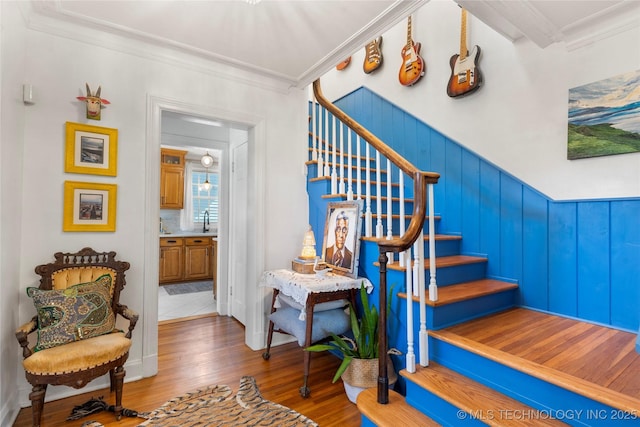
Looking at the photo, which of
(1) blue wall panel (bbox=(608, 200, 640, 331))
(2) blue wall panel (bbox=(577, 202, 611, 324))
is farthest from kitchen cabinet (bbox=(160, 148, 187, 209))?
(1) blue wall panel (bbox=(608, 200, 640, 331))

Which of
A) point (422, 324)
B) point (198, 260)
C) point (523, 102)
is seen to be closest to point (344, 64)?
point (523, 102)

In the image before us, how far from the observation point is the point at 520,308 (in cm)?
246

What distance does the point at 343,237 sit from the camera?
8.59 ft

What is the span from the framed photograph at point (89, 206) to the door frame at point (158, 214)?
24 centimetres

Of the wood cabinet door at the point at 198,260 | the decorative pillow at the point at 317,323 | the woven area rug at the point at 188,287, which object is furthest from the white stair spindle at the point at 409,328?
the wood cabinet door at the point at 198,260

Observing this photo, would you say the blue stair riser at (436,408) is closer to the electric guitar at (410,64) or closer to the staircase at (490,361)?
the staircase at (490,361)

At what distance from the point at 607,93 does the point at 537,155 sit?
0.56 meters

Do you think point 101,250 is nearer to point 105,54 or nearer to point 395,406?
point 105,54

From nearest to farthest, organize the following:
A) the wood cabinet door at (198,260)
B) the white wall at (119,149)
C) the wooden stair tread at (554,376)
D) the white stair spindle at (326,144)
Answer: the wooden stair tread at (554,376)
the white wall at (119,149)
the white stair spindle at (326,144)
the wood cabinet door at (198,260)

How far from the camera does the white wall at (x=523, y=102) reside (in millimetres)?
2107

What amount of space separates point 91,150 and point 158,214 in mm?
650

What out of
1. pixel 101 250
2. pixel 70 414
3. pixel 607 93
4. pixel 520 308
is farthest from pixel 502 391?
pixel 101 250

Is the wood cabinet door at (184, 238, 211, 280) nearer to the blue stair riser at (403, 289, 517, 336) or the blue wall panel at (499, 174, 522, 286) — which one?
the blue stair riser at (403, 289, 517, 336)

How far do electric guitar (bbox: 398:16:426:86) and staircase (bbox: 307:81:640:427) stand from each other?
2033 millimetres
